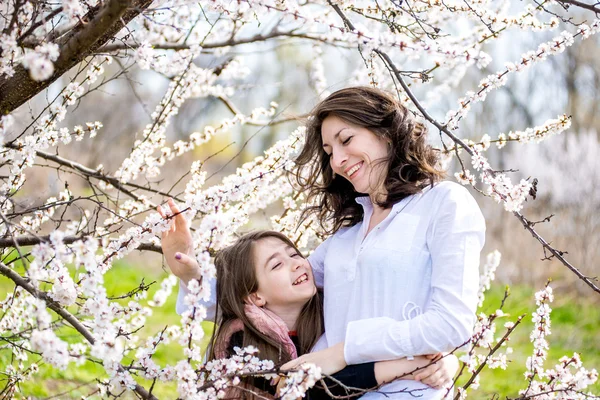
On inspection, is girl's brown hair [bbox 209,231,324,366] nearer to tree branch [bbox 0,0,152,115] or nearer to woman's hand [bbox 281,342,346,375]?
woman's hand [bbox 281,342,346,375]

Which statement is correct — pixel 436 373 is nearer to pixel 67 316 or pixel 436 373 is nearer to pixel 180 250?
pixel 180 250

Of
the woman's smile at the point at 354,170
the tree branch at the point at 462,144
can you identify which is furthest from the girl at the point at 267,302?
the tree branch at the point at 462,144

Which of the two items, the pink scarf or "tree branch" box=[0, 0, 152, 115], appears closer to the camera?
"tree branch" box=[0, 0, 152, 115]

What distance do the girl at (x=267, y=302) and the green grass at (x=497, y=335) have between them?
1.22 m

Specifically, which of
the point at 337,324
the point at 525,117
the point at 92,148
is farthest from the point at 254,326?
the point at 525,117

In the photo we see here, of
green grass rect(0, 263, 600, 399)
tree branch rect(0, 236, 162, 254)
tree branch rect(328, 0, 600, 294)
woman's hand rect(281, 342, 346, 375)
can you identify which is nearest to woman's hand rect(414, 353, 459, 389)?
woman's hand rect(281, 342, 346, 375)

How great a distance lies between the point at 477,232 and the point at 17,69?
156 centimetres

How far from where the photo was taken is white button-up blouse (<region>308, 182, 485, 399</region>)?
198cm

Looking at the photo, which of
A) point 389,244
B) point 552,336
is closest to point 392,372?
point 389,244

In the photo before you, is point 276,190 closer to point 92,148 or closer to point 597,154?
point 597,154

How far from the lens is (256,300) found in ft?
8.09

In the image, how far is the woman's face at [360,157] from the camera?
7.82 ft

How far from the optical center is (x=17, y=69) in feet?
6.78

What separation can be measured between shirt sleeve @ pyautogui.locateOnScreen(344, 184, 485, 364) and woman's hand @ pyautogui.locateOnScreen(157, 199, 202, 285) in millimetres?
624
